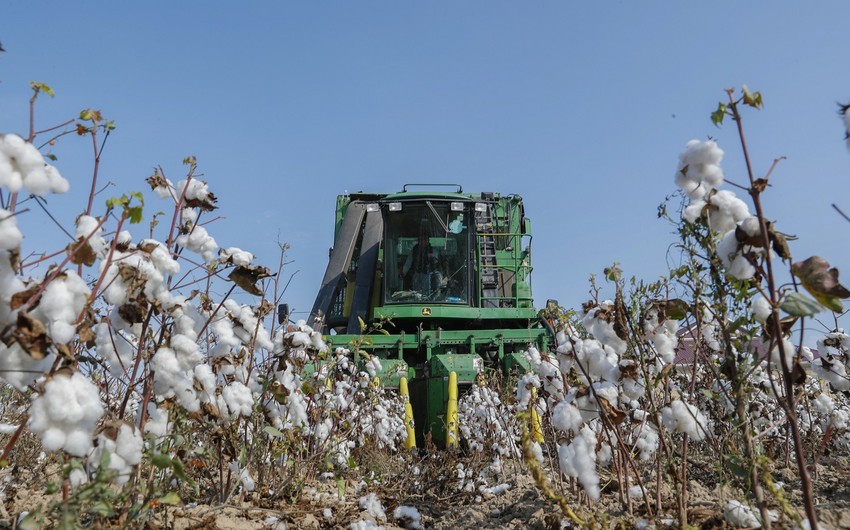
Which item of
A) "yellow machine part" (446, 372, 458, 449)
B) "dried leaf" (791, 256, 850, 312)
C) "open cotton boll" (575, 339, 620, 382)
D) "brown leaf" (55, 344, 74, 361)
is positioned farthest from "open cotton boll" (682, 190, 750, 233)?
"yellow machine part" (446, 372, 458, 449)

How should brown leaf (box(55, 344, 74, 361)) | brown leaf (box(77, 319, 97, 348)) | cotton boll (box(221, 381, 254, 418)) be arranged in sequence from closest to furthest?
brown leaf (box(55, 344, 74, 361)), brown leaf (box(77, 319, 97, 348)), cotton boll (box(221, 381, 254, 418))

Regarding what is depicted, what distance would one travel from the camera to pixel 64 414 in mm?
1674

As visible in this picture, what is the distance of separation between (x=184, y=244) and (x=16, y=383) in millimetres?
1165

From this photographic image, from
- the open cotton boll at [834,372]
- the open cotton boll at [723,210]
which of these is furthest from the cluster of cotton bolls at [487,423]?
the open cotton boll at [723,210]

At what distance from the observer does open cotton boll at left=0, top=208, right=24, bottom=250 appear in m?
1.64

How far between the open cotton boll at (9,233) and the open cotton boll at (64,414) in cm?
33

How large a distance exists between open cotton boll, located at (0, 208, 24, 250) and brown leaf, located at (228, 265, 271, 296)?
1147mm

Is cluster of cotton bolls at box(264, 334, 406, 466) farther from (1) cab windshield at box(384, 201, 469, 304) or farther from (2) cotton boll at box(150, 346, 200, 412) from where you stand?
(1) cab windshield at box(384, 201, 469, 304)

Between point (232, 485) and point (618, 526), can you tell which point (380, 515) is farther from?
point (618, 526)

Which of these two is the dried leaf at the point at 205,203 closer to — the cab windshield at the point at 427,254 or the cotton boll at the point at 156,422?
the cotton boll at the point at 156,422

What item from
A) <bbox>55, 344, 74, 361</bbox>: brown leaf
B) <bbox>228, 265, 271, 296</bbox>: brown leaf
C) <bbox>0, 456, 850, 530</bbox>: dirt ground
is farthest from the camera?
<bbox>0, 456, 850, 530</bbox>: dirt ground

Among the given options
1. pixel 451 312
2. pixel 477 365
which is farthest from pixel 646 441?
pixel 451 312

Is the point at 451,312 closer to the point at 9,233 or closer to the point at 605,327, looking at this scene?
the point at 605,327

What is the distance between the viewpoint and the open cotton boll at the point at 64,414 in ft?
5.48
